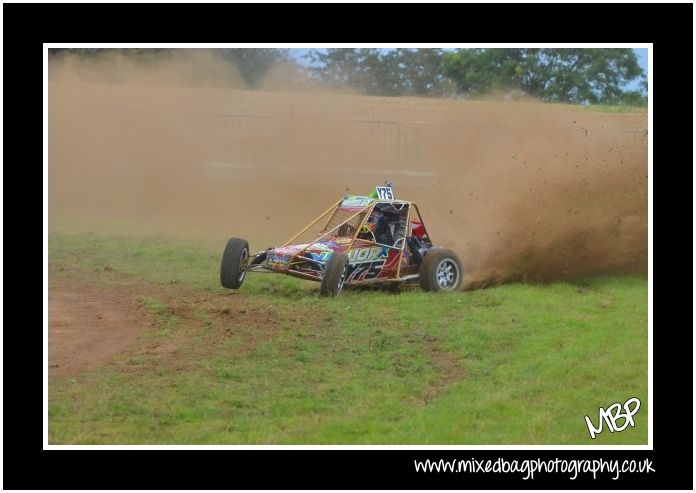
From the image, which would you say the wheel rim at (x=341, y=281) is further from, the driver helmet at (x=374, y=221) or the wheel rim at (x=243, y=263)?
the wheel rim at (x=243, y=263)

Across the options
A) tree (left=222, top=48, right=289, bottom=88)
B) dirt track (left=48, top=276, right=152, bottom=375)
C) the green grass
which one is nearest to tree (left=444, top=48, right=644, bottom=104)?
tree (left=222, top=48, right=289, bottom=88)

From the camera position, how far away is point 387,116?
2884 cm

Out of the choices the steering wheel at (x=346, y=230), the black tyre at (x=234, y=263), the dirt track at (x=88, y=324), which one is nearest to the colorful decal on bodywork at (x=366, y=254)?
the steering wheel at (x=346, y=230)

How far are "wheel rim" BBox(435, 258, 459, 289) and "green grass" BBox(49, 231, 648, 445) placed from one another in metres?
0.53

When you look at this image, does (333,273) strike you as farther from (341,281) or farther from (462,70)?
(462,70)

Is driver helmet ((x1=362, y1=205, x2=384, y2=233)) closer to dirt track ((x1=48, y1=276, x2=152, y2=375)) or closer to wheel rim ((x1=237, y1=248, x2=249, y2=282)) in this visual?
wheel rim ((x1=237, y1=248, x2=249, y2=282))

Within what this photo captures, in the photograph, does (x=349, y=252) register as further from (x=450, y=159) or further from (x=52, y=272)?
(x=450, y=159)

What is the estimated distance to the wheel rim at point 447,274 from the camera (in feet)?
49.3

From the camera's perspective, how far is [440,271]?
15.1 meters

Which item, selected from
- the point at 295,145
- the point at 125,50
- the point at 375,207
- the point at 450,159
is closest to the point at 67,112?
the point at 125,50

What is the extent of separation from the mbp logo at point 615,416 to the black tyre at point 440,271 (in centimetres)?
587

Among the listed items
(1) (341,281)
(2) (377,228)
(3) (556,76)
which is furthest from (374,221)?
(3) (556,76)

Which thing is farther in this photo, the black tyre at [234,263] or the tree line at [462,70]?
the tree line at [462,70]

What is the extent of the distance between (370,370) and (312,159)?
14600mm
